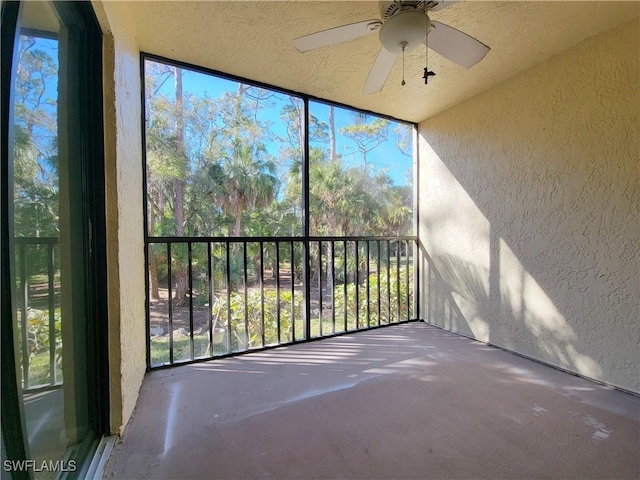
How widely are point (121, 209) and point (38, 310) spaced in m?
0.67

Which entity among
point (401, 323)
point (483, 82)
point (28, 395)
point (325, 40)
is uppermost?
point (483, 82)

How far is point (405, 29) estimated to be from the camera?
130 centimetres

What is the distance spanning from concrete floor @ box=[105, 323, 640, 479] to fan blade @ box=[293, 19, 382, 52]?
1.90m

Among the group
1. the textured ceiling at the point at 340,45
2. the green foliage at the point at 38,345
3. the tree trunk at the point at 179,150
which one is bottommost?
the green foliage at the point at 38,345

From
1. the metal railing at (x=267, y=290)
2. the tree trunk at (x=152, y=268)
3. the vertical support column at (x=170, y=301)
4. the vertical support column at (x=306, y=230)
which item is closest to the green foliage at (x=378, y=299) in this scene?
the metal railing at (x=267, y=290)

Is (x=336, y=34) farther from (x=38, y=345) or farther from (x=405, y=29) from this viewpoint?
(x=38, y=345)

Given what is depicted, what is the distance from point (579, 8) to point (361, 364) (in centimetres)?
251

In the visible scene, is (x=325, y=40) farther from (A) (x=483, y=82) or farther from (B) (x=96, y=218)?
(A) (x=483, y=82)

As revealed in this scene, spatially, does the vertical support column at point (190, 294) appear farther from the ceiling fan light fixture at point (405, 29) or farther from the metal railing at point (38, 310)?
the ceiling fan light fixture at point (405, 29)

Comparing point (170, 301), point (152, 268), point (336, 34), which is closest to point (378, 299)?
point (170, 301)

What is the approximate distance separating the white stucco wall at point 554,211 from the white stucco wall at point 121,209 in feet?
8.57

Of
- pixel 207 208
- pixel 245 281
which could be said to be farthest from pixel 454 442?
pixel 207 208

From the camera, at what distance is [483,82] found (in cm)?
231

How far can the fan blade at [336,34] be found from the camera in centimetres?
135
